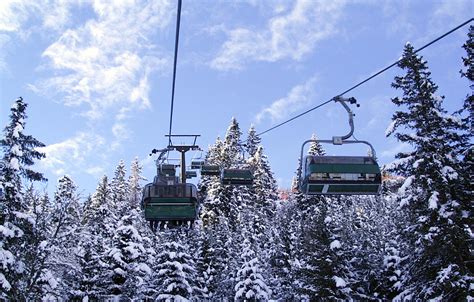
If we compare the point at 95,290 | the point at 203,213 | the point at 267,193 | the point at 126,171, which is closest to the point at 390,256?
the point at 95,290

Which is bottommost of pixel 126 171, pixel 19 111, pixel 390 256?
pixel 390 256

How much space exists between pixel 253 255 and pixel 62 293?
44.6 ft

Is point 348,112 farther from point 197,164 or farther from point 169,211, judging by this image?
point 197,164

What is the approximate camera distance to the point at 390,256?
106ft

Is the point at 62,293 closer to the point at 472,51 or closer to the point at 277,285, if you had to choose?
the point at 277,285

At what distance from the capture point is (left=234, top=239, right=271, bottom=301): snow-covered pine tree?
32719 mm

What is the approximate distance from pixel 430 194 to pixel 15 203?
21.3 meters

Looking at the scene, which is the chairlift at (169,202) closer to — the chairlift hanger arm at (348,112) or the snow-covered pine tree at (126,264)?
the chairlift hanger arm at (348,112)

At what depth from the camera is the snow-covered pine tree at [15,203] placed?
22.5 m

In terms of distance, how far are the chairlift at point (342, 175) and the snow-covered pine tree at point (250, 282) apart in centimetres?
2260

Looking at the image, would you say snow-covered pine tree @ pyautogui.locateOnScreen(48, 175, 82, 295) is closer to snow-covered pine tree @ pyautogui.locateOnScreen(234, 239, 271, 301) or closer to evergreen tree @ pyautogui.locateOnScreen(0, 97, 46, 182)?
evergreen tree @ pyautogui.locateOnScreen(0, 97, 46, 182)

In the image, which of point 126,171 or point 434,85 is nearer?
point 434,85

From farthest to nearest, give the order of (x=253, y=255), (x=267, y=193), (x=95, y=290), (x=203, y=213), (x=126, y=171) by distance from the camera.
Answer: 1. (x=126, y=171)
2. (x=267, y=193)
3. (x=203, y=213)
4. (x=253, y=255)
5. (x=95, y=290)

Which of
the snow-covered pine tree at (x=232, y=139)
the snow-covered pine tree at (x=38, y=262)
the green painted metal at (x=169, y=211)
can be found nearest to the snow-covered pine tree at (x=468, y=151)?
the green painted metal at (x=169, y=211)
